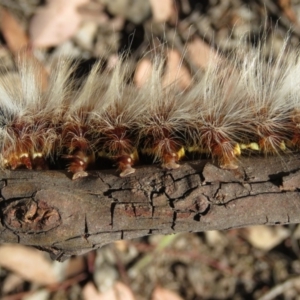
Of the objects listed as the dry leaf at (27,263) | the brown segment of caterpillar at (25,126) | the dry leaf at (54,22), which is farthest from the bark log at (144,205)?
the dry leaf at (54,22)

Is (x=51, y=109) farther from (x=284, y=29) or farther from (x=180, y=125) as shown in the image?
(x=284, y=29)

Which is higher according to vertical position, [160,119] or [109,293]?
[160,119]

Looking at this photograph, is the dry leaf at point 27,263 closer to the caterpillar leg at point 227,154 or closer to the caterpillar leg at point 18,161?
the caterpillar leg at point 18,161

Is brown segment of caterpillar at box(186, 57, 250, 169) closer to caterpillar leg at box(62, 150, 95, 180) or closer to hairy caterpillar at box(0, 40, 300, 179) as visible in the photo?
hairy caterpillar at box(0, 40, 300, 179)

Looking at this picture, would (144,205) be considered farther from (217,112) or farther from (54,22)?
(54,22)

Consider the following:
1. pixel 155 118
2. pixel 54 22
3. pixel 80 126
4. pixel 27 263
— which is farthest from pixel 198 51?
pixel 27 263

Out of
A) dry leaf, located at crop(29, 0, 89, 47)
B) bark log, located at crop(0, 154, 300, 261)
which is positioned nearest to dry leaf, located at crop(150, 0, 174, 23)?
dry leaf, located at crop(29, 0, 89, 47)
